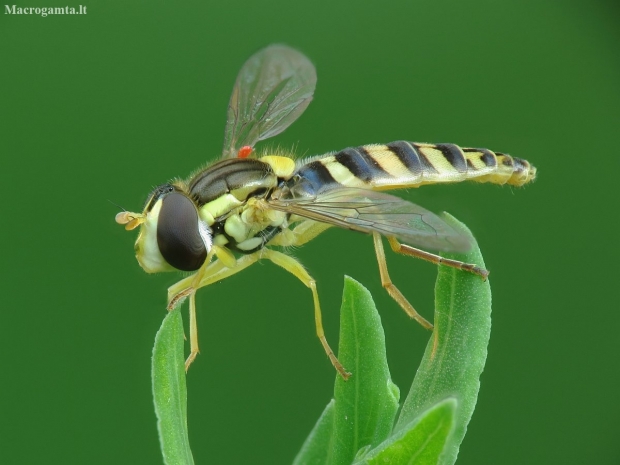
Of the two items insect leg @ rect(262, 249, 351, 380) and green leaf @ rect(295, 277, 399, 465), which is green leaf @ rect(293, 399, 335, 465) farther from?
insect leg @ rect(262, 249, 351, 380)

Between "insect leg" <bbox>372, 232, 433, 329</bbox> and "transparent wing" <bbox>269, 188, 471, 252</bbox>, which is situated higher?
"transparent wing" <bbox>269, 188, 471, 252</bbox>

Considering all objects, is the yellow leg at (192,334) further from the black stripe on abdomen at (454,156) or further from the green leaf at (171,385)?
the black stripe on abdomen at (454,156)

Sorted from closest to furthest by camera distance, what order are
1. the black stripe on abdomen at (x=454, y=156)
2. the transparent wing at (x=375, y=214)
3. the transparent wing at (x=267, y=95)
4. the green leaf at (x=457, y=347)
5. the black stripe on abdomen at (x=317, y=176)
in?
1. the green leaf at (x=457, y=347)
2. the transparent wing at (x=375, y=214)
3. the black stripe on abdomen at (x=317, y=176)
4. the black stripe on abdomen at (x=454, y=156)
5. the transparent wing at (x=267, y=95)

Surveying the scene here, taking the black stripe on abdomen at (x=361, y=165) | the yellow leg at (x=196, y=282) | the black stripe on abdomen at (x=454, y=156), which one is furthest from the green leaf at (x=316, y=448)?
the black stripe on abdomen at (x=454, y=156)

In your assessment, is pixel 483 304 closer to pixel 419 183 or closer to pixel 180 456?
pixel 180 456

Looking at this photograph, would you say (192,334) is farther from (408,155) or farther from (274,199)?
(408,155)

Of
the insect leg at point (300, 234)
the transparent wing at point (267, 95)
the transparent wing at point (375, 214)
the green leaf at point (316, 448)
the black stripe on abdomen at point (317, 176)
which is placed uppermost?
the transparent wing at point (267, 95)

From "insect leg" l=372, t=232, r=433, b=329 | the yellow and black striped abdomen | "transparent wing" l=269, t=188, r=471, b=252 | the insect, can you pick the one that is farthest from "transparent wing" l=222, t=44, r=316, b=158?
"insect leg" l=372, t=232, r=433, b=329

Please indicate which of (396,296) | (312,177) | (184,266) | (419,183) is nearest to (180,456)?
(184,266)
